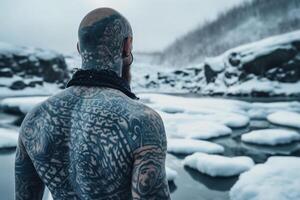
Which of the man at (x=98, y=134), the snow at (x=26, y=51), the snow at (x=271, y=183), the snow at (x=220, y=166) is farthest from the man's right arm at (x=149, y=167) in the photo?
the snow at (x=26, y=51)

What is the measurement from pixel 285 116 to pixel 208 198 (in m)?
7.53

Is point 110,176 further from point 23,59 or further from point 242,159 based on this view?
point 23,59

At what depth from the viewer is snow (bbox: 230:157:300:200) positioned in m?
3.63

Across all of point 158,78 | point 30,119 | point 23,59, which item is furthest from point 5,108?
point 158,78

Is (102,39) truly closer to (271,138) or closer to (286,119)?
(271,138)

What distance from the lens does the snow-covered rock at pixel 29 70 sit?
2879 centimetres

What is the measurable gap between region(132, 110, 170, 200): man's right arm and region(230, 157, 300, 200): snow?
2.98m

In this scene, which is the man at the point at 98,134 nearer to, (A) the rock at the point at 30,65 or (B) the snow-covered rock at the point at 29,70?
(B) the snow-covered rock at the point at 29,70

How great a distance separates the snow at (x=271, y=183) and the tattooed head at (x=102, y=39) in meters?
3.10

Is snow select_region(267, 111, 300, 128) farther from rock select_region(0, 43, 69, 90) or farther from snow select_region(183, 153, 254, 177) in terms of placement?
rock select_region(0, 43, 69, 90)

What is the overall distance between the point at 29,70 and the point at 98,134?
3294cm

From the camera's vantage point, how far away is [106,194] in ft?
3.56

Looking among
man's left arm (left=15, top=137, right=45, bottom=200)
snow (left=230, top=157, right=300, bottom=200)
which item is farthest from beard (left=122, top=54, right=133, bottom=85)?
snow (left=230, top=157, right=300, bottom=200)

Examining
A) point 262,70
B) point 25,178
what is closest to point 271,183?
point 25,178
